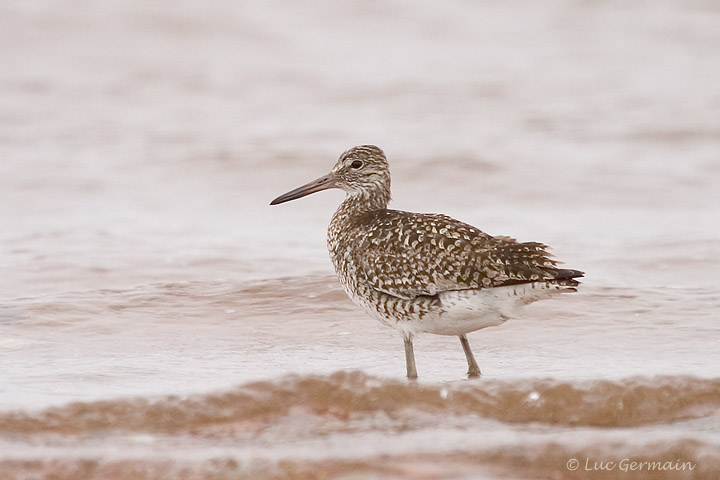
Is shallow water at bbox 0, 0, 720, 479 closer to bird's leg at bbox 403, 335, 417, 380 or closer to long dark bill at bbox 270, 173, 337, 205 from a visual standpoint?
bird's leg at bbox 403, 335, 417, 380

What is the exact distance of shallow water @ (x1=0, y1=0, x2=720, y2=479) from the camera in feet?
18.4

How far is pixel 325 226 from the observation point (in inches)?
474

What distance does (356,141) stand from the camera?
50.4 feet

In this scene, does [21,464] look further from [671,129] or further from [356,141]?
[671,129]

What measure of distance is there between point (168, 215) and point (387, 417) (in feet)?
21.9

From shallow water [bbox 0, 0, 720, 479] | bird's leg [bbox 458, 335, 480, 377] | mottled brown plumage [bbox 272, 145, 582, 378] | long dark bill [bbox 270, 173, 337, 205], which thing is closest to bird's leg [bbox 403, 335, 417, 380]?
mottled brown plumage [bbox 272, 145, 582, 378]

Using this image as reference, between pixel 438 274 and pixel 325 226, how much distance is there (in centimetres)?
538

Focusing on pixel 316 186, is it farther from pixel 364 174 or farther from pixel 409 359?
pixel 409 359

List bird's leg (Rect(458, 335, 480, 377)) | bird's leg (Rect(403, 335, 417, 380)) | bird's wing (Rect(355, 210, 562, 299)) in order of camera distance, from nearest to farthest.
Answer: bird's wing (Rect(355, 210, 562, 299)), bird's leg (Rect(403, 335, 417, 380)), bird's leg (Rect(458, 335, 480, 377))

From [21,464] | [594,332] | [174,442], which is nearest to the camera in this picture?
[21,464]

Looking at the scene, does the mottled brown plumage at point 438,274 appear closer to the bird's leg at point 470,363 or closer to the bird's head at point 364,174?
the bird's leg at point 470,363

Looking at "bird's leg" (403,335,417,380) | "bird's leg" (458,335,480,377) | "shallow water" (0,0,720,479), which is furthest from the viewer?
"bird's leg" (458,335,480,377)

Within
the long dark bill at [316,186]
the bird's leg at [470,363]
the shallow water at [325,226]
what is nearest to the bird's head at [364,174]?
the long dark bill at [316,186]

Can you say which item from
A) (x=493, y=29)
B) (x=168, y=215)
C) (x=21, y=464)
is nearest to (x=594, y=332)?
(x=21, y=464)
